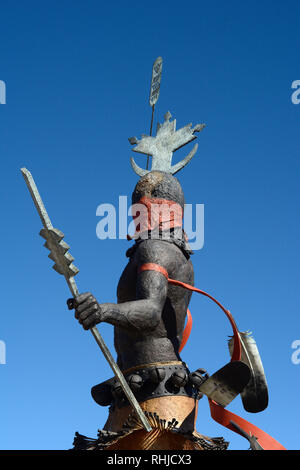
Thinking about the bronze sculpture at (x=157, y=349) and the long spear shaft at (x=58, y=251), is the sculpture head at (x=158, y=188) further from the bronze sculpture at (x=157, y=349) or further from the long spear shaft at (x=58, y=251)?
the long spear shaft at (x=58, y=251)

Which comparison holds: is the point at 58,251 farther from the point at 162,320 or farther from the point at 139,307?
the point at 162,320

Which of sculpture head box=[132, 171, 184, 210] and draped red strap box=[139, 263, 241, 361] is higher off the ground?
sculpture head box=[132, 171, 184, 210]

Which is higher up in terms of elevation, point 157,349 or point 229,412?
point 157,349

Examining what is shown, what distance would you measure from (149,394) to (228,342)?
964 millimetres

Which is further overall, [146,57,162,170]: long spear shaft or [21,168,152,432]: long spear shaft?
[146,57,162,170]: long spear shaft

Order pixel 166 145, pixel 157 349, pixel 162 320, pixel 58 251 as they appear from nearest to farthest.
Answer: pixel 58 251 → pixel 157 349 → pixel 162 320 → pixel 166 145

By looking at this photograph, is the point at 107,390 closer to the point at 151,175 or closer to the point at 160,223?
the point at 160,223

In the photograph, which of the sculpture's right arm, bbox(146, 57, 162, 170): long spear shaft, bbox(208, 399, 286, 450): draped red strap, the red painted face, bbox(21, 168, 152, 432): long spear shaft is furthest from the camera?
bbox(146, 57, 162, 170): long spear shaft

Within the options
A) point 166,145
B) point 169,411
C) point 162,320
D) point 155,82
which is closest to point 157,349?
point 162,320

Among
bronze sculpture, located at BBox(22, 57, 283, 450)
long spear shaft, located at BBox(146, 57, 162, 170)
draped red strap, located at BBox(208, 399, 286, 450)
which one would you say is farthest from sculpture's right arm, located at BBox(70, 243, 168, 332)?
long spear shaft, located at BBox(146, 57, 162, 170)

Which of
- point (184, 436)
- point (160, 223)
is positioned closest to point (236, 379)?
point (184, 436)

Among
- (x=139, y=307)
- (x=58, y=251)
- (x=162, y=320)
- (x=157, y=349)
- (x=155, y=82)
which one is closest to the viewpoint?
(x=58, y=251)

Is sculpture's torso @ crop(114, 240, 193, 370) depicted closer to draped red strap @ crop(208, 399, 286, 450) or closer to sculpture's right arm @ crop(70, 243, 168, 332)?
sculpture's right arm @ crop(70, 243, 168, 332)

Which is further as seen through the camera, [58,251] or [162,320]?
[162,320]
